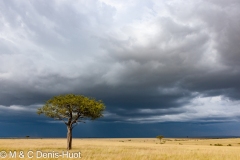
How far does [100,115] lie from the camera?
1982 inches

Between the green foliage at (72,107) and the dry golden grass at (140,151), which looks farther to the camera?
the green foliage at (72,107)

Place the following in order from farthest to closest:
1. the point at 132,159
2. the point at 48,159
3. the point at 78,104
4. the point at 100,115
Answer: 1. the point at 100,115
2. the point at 78,104
3. the point at 132,159
4. the point at 48,159

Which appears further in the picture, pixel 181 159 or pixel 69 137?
pixel 69 137

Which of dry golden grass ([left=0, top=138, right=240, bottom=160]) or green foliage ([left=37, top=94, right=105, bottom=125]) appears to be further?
green foliage ([left=37, top=94, right=105, bottom=125])

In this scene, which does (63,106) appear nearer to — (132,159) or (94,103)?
(94,103)

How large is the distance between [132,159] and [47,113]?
3303cm

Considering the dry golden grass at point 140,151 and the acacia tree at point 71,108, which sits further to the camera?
the acacia tree at point 71,108

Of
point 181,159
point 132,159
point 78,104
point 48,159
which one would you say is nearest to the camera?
point 48,159

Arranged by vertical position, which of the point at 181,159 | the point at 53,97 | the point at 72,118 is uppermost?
the point at 53,97

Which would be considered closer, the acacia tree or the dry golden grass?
the dry golden grass

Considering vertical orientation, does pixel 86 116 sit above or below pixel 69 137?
above

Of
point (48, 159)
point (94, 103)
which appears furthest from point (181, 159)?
point (94, 103)

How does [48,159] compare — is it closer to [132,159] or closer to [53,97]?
[132,159]

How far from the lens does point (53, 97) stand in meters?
48.3
